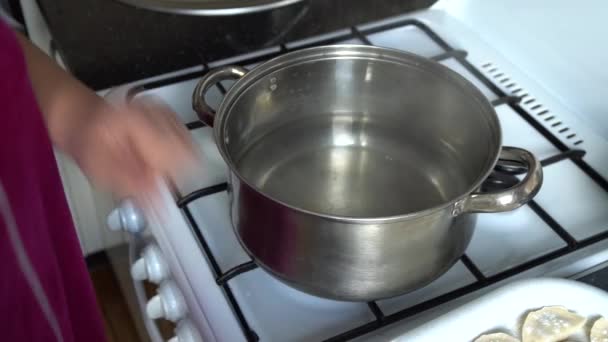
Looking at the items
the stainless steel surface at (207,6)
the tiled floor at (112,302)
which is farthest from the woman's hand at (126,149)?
the tiled floor at (112,302)

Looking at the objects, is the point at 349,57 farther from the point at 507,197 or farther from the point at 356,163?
the point at 507,197

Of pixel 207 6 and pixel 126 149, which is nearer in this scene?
pixel 126 149

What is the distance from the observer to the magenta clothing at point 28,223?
14.8 inches

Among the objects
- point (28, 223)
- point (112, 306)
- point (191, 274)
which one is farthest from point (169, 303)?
point (112, 306)

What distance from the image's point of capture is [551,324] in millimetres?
426

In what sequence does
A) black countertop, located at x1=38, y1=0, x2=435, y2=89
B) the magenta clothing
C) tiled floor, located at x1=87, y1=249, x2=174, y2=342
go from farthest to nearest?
tiled floor, located at x1=87, y1=249, x2=174, y2=342, black countertop, located at x1=38, y1=0, x2=435, y2=89, the magenta clothing

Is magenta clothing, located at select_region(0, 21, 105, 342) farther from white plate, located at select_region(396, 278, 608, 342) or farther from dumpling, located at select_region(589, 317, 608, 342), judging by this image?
dumpling, located at select_region(589, 317, 608, 342)

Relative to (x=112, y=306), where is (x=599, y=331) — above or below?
below

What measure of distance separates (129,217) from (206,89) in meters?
0.12

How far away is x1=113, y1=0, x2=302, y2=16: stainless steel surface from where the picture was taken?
562 millimetres

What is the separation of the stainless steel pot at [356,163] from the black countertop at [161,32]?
143mm

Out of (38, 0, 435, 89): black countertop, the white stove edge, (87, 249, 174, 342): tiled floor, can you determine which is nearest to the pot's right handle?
the white stove edge

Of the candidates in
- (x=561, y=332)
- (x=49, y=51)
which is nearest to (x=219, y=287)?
(x=561, y=332)

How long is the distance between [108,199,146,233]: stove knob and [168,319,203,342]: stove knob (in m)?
0.11
